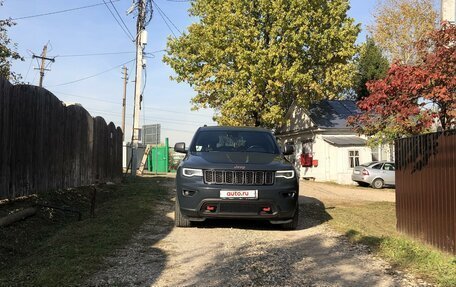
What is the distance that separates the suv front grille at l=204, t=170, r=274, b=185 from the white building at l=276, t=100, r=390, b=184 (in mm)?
17568

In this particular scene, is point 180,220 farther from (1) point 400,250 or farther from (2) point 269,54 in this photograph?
(2) point 269,54

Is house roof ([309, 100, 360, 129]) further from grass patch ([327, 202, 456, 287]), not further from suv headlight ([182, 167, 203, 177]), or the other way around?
suv headlight ([182, 167, 203, 177])

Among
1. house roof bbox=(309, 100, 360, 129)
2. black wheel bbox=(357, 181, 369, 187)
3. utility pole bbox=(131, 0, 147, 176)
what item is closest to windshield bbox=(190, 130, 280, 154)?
utility pole bbox=(131, 0, 147, 176)

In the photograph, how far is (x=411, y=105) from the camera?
31.2 ft

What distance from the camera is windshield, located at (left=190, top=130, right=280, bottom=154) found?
8.40 metres

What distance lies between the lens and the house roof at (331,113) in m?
27.6

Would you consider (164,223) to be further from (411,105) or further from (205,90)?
(205,90)

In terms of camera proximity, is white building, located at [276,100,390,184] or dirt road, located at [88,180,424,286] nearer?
dirt road, located at [88,180,424,286]

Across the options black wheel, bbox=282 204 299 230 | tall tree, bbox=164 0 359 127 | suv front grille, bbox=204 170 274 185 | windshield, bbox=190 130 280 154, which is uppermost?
tall tree, bbox=164 0 359 127

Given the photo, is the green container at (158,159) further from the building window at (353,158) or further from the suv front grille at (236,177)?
the suv front grille at (236,177)

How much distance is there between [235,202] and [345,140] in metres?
20.5

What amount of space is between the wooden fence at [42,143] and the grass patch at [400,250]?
5.86m

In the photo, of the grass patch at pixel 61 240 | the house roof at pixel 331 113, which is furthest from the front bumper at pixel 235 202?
the house roof at pixel 331 113

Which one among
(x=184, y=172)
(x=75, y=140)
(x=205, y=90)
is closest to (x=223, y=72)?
(x=205, y=90)
